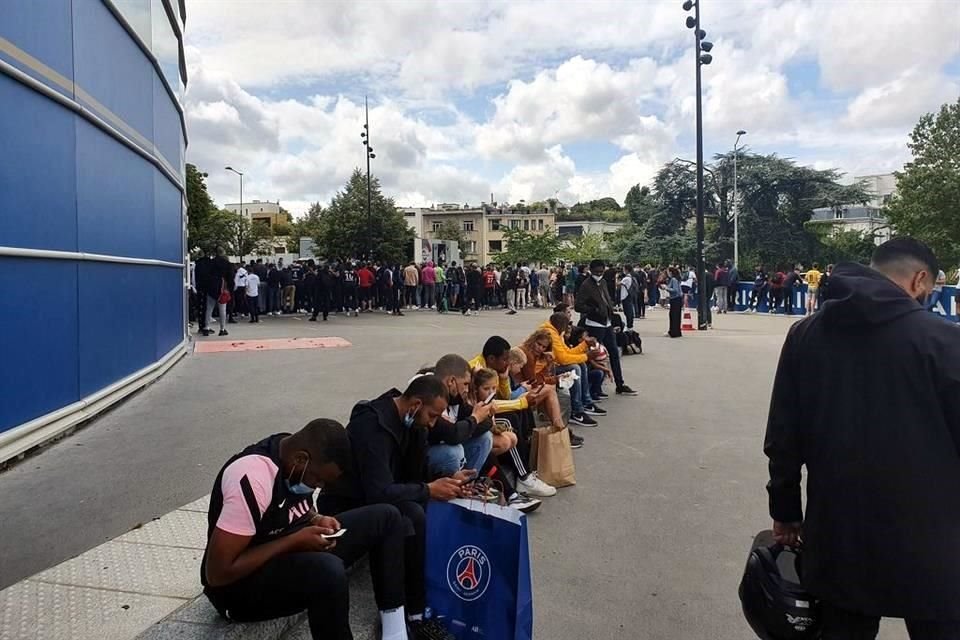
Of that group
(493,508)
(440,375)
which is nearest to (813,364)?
(493,508)

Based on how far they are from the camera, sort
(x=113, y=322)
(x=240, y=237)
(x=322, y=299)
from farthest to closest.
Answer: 1. (x=240, y=237)
2. (x=322, y=299)
3. (x=113, y=322)

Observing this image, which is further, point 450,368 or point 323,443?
point 450,368

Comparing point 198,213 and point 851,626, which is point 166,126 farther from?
point 198,213

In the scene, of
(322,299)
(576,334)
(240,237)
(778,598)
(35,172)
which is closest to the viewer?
(778,598)

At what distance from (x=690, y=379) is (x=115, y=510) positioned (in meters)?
8.76

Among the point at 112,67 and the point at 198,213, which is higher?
the point at 198,213

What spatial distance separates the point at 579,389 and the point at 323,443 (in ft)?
19.1

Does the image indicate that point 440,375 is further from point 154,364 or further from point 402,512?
point 154,364

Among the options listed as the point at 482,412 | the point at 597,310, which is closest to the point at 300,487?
the point at 482,412

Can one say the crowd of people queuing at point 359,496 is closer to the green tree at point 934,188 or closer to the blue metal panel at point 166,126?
the blue metal panel at point 166,126

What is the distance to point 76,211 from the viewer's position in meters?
6.75

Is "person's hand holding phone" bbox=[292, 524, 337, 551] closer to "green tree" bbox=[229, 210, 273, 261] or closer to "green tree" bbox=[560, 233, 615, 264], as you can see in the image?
"green tree" bbox=[229, 210, 273, 261]

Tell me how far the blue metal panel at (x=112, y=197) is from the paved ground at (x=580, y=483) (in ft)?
6.11

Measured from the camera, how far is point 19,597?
3.29 metres
